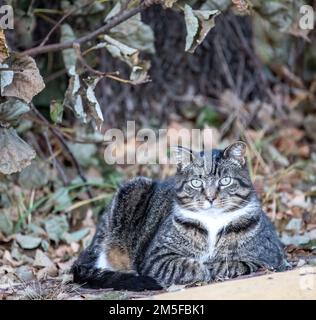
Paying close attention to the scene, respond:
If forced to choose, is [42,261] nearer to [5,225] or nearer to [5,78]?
[5,225]

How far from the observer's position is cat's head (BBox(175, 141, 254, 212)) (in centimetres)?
471

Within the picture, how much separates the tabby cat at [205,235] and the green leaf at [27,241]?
933 mm

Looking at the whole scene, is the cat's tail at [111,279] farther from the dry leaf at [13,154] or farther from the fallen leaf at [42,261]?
the dry leaf at [13,154]

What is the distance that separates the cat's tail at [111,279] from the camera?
4.56 metres

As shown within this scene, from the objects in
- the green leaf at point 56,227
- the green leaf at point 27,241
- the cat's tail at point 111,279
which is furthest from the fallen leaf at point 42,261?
the cat's tail at point 111,279

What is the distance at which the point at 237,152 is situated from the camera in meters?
4.86

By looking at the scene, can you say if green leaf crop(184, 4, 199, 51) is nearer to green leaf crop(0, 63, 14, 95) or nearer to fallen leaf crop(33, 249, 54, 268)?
green leaf crop(0, 63, 14, 95)

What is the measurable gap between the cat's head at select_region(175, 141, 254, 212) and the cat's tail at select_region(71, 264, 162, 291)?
1.63 feet

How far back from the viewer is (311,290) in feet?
13.1

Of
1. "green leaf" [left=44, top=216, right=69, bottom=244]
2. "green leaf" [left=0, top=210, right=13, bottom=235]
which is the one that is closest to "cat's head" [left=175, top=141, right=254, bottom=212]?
"green leaf" [left=44, top=216, right=69, bottom=244]

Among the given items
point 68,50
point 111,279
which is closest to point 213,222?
point 111,279

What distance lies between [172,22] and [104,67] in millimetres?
897

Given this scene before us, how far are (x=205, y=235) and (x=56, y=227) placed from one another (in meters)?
1.74

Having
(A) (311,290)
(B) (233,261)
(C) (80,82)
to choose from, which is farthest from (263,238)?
(C) (80,82)
